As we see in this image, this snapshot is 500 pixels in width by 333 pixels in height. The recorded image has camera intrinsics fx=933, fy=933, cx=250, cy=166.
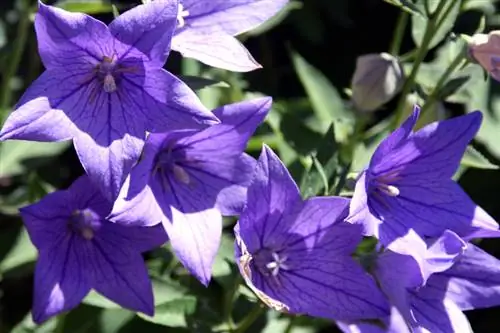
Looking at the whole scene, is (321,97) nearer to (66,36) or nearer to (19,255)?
(19,255)

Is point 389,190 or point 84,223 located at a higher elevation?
point 389,190

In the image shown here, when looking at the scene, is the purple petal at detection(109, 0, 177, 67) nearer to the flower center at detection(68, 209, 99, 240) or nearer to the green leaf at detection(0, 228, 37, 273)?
the flower center at detection(68, 209, 99, 240)

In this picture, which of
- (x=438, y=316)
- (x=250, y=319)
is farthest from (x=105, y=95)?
(x=438, y=316)

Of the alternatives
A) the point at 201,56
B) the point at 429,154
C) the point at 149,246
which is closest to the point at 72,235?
the point at 149,246

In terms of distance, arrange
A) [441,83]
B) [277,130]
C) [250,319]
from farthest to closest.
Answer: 1. [277,130]
2. [441,83]
3. [250,319]

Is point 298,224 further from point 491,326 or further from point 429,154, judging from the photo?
point 491,326

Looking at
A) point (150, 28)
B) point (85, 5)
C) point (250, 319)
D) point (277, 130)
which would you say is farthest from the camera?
point (277, 130)
